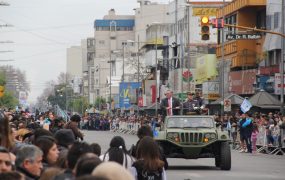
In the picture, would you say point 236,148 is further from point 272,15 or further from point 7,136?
point 7,136

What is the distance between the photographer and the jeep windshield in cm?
2987

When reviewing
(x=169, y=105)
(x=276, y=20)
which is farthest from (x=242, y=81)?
(x=169, y=105)

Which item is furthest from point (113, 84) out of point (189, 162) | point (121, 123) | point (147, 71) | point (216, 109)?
point (189, 162)

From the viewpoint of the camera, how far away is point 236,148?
164 feet

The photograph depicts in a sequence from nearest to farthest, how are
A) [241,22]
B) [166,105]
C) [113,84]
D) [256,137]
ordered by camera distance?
1. [166,105]
2. [256,137]
3. [241,22]
4. [113,84]

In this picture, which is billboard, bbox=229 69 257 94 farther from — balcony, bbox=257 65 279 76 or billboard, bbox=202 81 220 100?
billboard, bbox=202 81 220 100

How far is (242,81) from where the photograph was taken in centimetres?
7212

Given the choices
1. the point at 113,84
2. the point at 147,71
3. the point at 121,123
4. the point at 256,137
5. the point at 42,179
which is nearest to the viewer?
the point at 42,179

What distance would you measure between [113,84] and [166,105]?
13896 cm

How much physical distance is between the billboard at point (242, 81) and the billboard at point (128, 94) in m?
39.0

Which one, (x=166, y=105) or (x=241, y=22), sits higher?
(x=241, y=22)

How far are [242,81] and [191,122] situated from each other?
42.6 m

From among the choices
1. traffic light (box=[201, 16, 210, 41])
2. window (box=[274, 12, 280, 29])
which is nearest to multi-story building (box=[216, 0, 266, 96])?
window (box=[274, 12, 280, 29])

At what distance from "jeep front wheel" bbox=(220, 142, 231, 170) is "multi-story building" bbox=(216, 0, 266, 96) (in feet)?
133
